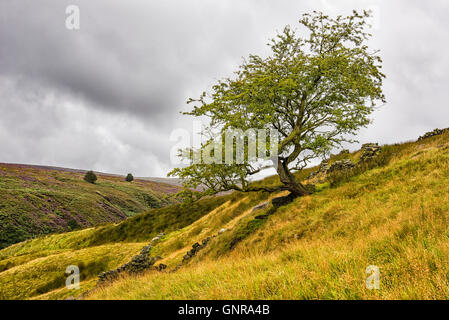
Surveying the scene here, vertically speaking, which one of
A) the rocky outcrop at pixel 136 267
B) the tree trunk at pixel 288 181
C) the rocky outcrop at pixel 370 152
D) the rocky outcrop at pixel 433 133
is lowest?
the rocky outcrop at pixel 136 267

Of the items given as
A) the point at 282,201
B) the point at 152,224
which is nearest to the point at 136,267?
the point at 282,201

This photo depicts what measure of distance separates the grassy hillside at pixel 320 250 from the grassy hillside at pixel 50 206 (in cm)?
1796

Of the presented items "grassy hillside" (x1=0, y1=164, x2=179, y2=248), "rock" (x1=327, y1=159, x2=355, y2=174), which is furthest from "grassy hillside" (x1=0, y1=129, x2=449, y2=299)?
"grassy hillside" (x1=0, y1=164, x2=179, y2=248)

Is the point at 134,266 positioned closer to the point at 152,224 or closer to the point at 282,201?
the point at 282,201

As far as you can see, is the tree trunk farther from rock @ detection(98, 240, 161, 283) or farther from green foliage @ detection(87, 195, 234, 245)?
green foliage @ detection(87, 195, 234, 245)

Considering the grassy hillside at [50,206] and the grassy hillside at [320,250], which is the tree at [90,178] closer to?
the grassy hillside at [50,206]

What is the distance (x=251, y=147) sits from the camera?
41.3 ft

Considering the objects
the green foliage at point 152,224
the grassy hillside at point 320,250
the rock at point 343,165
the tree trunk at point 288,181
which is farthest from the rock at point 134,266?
the rock at point 343,165

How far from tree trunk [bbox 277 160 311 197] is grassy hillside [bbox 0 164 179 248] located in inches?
1713

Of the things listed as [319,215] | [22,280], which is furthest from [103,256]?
[319,215]

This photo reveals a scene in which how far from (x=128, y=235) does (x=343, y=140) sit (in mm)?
27693

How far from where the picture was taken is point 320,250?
597cm

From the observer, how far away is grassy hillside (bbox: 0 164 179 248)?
120 ft

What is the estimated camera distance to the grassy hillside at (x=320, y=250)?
3.93 metres
